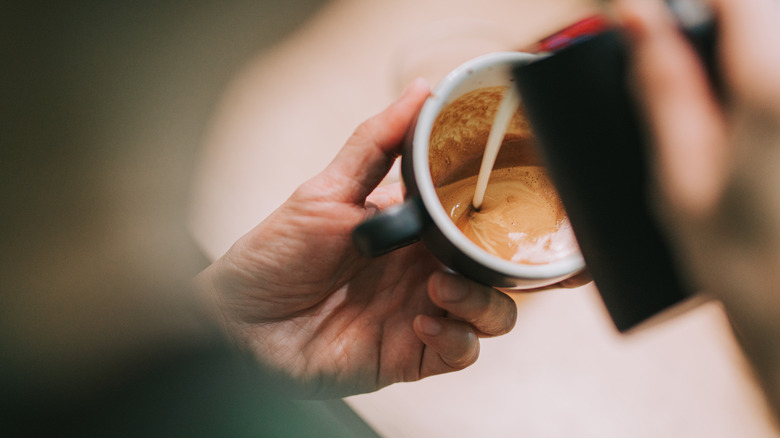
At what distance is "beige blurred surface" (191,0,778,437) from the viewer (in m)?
0.49

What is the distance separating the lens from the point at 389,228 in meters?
0.27

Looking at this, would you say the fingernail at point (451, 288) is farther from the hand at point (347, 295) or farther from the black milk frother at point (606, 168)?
the black milk frother at point (606, 168)

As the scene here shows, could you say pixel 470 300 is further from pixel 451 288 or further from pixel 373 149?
pixel 373 149

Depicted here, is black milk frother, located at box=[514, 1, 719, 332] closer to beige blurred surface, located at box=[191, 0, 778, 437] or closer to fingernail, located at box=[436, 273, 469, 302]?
fingernail, located at box=[436, 273, 469, 302]

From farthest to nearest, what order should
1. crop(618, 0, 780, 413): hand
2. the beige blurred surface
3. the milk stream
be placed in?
the beige blurred surface < the milk stream < crop(618, 0, 780, 413): hand

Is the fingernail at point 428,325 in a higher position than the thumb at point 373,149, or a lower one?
lower

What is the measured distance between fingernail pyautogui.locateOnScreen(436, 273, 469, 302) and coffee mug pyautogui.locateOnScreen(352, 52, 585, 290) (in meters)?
0.04

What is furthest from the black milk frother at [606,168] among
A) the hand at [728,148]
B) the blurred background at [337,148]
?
the blurred background at [337,148]

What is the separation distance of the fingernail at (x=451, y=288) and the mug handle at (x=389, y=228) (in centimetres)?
8

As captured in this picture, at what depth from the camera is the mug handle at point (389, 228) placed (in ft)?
0.87

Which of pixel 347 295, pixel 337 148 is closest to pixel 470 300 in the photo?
pixel 347 295

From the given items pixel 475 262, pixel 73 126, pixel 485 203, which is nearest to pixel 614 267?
pixel 475 262

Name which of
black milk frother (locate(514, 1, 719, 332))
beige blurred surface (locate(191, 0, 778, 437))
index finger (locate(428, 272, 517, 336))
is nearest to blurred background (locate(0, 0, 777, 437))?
beige blurred surface (locate(191, 0, 778, 437))

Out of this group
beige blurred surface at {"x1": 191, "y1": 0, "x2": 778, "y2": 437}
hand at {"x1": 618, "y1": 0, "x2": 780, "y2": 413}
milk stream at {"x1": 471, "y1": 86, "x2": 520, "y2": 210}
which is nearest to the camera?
hand at {"x1": 618, "y1": 0, "x2": 780, "y2": 413}
